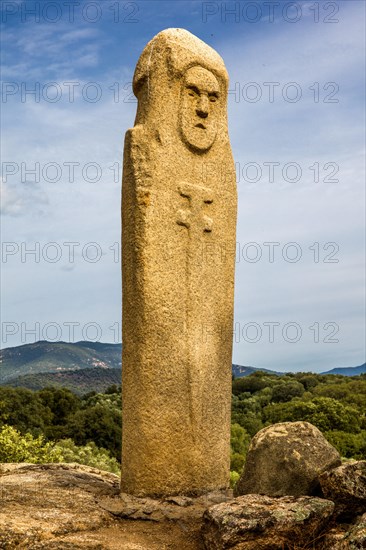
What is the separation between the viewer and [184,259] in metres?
8.45

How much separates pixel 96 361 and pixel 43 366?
14.2m

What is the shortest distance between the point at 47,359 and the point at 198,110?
7629 cm

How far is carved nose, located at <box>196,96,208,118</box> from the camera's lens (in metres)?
8.84

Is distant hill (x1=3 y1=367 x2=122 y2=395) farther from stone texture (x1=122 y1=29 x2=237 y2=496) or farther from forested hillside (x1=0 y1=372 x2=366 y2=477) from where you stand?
stone texture (x1=122 y1=29 x2=237 y2=496)

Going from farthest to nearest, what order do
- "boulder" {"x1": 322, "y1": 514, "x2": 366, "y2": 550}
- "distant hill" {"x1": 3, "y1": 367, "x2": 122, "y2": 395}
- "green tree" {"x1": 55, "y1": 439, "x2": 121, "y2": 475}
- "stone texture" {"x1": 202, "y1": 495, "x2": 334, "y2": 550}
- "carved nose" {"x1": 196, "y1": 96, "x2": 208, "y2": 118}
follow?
"distant hill" {"x1": 3, "y1": 367, "x2": 122, "y2": 395}, "green tree" {"x1": 55, "y1": 439, "x2": 121, "y2": 475}, "carved nose" {"x1": 196, "y1": 96, "x2": 208, "y2": 118}, "stone texture" {"x1": 202, "y1": 495, "x2": 334, "y2": 550}, "boulder" {"x1": 322, "y1": 514, "x2": 366, "y2": 550}

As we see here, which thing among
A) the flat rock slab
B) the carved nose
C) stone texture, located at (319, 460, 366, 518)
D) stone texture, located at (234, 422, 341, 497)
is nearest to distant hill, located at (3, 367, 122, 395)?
the flat rock slab

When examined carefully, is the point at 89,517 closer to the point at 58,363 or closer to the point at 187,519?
the point at 187,519

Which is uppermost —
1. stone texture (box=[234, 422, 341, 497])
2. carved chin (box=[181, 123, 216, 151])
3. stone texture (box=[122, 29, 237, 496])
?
carved chin (box=[181, 123, 216, 151])

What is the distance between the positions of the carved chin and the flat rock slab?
4391 millimetres

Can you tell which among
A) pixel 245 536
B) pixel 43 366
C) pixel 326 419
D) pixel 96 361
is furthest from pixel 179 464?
pixel 96 361

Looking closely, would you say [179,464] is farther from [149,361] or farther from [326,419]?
[326,419]

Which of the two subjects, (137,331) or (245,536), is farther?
(137,331)

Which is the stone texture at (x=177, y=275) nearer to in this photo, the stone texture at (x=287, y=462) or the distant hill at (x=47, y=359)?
the stone texture at (x=287, y=462)

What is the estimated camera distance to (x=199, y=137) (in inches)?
347
